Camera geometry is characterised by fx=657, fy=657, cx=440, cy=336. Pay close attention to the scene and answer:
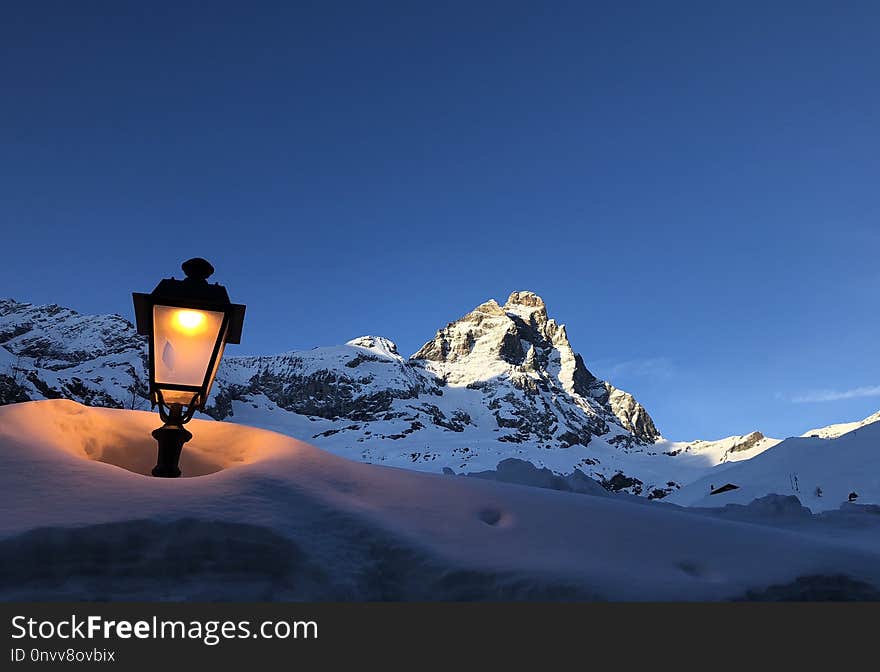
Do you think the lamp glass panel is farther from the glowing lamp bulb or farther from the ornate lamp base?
the ornate lamp base

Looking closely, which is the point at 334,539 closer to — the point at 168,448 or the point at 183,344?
the point at 168,448

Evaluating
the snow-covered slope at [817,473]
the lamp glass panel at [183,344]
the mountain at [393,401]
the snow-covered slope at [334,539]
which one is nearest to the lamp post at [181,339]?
the lamp glass panel at [183,344]

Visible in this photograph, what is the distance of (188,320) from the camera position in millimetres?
3344

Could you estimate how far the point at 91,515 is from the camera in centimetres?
244

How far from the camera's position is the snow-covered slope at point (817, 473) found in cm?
2512

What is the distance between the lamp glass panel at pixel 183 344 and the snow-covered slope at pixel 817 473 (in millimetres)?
24466

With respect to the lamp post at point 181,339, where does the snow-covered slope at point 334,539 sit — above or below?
below

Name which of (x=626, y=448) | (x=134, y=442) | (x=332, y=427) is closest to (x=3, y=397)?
(x=134, y=442)

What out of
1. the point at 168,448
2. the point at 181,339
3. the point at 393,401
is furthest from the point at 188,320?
the point at 393,401

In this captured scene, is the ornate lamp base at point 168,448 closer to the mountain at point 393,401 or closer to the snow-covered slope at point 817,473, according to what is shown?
the snow-covered slope at point 817,473

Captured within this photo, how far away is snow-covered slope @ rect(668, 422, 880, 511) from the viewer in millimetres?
25125

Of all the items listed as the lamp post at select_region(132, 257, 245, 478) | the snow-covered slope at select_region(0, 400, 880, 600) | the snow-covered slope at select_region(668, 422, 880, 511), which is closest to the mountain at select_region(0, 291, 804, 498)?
the snow-covered slope at select_region(668, 422, 880, 511)

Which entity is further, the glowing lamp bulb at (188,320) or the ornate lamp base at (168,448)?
the glowing lamp bulb at (188,320)

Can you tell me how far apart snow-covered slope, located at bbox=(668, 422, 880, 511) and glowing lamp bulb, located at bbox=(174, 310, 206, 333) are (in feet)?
80.5
